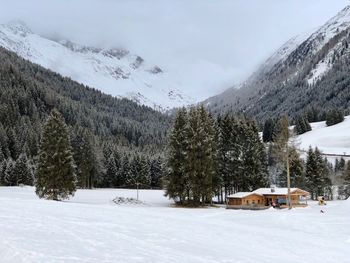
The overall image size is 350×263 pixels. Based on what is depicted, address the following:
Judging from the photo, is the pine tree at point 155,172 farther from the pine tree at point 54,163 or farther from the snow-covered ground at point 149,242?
the snow-covered ground at point 149,242

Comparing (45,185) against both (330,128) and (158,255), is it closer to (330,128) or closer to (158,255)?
(158,255)

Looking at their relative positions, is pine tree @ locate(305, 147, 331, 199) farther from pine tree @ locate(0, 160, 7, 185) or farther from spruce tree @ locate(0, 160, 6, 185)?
spruce tree @ locate(0, 160, 6, 185)

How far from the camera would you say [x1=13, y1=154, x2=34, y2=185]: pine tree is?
110 metres

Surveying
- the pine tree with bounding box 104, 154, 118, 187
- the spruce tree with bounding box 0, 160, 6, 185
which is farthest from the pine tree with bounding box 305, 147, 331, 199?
the spruce tree with bounding box 0, 160, 6, 185

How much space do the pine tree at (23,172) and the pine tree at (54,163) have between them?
186ft

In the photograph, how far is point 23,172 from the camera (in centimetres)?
11025

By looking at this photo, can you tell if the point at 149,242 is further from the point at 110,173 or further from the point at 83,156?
the point at 110,173

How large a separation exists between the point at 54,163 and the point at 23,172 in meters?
58.9

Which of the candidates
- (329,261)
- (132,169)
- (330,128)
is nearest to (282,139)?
(329,261)

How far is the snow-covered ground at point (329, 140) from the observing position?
164 meters

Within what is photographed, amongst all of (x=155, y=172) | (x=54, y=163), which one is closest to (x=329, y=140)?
(x=155, y=172)

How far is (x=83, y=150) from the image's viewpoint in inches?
3981

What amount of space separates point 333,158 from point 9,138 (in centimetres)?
10649

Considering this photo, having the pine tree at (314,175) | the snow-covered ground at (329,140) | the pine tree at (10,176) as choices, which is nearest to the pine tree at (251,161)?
the pine tree at (314,175)
